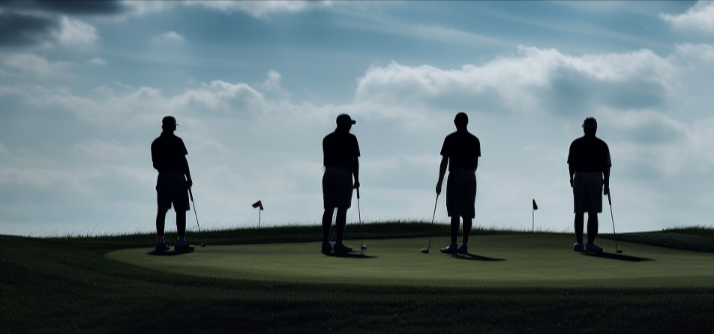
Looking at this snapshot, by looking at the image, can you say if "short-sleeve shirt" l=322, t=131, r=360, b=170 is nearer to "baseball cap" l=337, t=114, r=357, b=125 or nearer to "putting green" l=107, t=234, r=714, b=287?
"baseball cap" l=337, t=114, r=357, b=125

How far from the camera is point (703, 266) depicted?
1496 cm

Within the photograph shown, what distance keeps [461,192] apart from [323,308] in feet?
21.3

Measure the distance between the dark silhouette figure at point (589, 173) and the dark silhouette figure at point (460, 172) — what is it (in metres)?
2.42

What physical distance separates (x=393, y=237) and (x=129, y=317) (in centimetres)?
1177

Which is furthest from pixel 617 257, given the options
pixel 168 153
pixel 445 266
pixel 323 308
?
pixel 168 153

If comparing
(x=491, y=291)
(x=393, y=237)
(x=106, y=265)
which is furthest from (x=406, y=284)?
(x=393, y=237)

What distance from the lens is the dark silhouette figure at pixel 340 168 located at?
1617cm

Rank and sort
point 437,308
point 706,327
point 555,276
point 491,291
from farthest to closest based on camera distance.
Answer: point 555,276 < point 491,291 < point 437,308 < point 706,327

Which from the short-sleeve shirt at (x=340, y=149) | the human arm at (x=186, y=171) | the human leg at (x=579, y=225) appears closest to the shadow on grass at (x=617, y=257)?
the human leg at (x=579, y=225)

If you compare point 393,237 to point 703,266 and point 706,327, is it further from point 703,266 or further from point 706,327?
point 706,327

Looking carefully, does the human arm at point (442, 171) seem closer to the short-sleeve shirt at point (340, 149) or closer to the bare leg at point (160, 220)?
the short-sleeve shirt at point (340, 149)

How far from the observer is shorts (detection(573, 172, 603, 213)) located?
57.1ft

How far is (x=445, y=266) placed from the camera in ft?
47.3

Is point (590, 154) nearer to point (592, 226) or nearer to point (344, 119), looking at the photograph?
point (592, 226)
